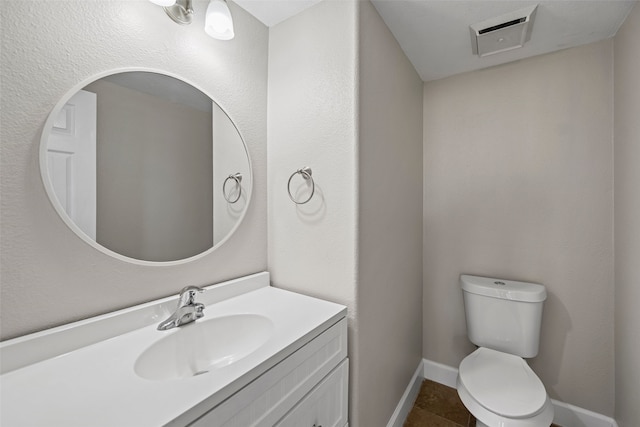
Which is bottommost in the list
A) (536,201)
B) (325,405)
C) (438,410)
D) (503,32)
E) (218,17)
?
(438,410)

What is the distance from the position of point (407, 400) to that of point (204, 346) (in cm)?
139

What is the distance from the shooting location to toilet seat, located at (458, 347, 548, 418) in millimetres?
1161

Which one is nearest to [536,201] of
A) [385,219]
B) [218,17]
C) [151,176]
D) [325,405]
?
[385,219]

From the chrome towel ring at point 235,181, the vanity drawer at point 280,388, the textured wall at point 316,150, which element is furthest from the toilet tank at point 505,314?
the chrome towel ring at point 235,181

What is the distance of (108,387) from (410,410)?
5.80ft

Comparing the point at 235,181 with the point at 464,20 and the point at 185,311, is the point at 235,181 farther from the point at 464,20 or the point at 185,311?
the point at 464,20

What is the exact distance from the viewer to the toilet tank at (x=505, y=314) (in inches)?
59.9

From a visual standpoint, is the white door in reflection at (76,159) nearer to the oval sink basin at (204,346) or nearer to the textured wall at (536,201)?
the oval sink basin at (204,346)

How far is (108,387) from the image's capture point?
2.08 ft

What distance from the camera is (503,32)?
1.43 metres

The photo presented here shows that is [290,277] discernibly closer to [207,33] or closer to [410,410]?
[207,33]

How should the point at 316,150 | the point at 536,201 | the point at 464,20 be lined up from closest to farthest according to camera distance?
the point at 316,150
the point at 464,20
the point at 536,201

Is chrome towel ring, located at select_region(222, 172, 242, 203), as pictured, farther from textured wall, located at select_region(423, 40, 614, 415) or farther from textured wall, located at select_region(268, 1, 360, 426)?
textured wall, located at select_region(423, 40, 614, 415)

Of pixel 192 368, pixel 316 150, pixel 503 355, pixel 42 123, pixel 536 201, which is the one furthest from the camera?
pixel 536 201
